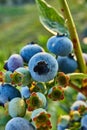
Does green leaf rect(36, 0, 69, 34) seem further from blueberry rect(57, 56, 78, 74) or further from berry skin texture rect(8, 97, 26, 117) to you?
berry skin texture rect(8, 97, 26, 117)

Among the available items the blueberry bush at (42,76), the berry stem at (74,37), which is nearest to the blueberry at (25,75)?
the blueberry bush at (42,76)

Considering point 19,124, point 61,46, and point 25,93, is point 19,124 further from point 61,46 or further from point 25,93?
point 61,46

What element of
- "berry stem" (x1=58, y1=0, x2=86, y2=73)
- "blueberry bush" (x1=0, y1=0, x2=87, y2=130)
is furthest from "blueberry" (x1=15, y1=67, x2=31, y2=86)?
"berry stem" (x1=58, y1=0, x2=86, y2=73)

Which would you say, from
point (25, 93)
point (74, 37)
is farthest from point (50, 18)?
point (25, 93)

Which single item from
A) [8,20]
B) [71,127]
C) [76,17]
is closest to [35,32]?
[76,17]

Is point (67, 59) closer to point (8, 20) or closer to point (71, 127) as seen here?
point (71, 127)

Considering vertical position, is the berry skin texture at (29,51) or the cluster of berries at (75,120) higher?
the berry skin texture at (29,51)

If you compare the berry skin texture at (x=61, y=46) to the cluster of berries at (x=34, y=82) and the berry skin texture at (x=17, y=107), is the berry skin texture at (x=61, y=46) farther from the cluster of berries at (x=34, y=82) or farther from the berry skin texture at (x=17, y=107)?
the berry skin texture at (x=17, y=107)
